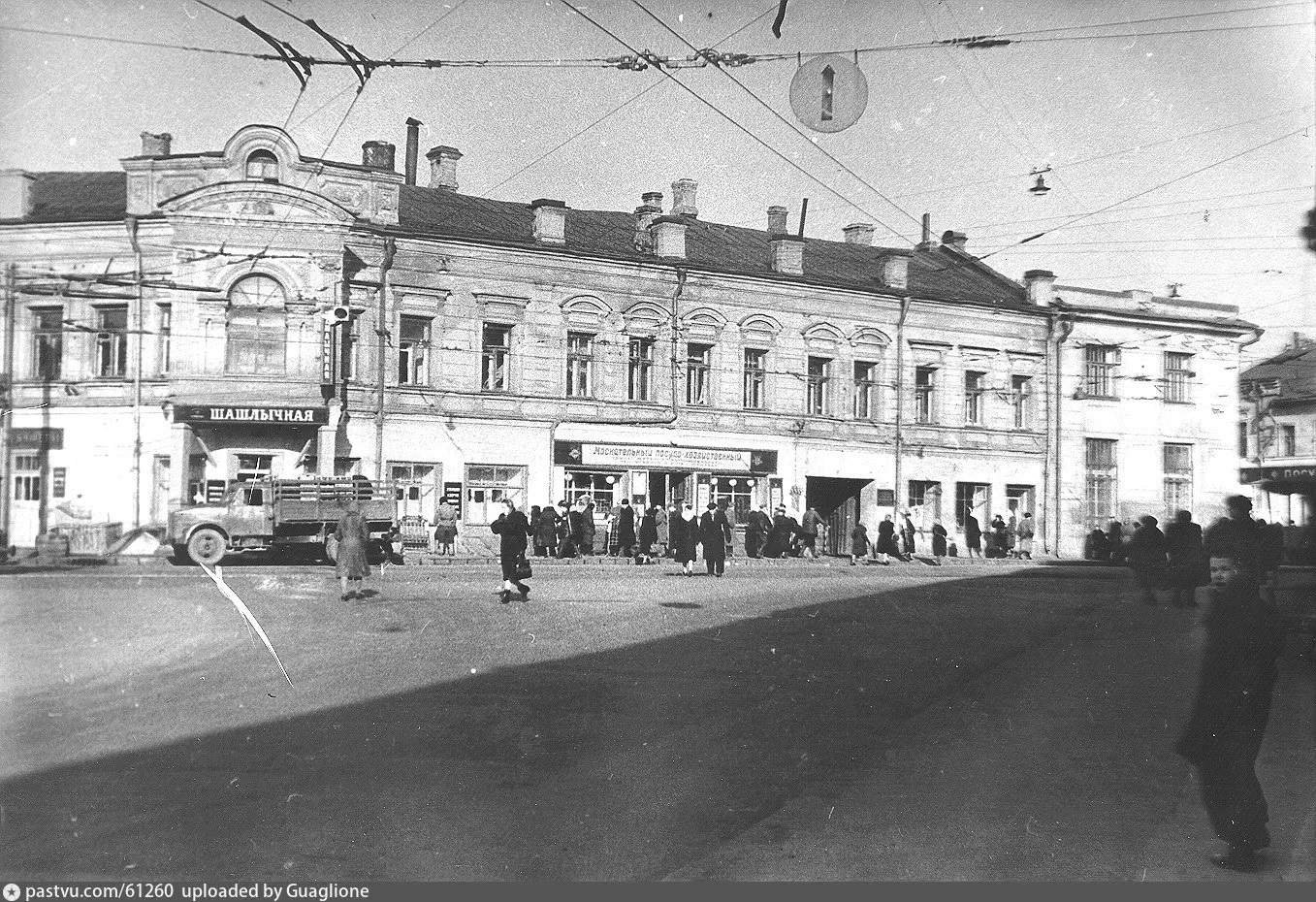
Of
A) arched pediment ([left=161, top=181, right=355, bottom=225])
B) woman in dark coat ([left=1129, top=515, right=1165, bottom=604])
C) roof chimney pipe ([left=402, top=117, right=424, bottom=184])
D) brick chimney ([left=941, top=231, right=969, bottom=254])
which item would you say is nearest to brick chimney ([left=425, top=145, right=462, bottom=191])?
roof chimney pipe ([left=402, top=117, right=424, bottom=184])

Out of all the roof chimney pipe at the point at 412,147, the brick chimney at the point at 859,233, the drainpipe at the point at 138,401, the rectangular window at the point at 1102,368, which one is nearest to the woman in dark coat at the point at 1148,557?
the rectangular window at the point at 1102,368

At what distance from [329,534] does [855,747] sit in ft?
31.5

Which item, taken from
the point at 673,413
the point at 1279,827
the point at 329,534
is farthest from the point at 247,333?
the point at 1279,827

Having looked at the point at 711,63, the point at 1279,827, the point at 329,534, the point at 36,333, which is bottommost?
the point at 1279,827

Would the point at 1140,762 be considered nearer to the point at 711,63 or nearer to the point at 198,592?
the point at 711,63

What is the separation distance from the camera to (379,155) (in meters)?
10.8

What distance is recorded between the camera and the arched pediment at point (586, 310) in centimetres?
1741

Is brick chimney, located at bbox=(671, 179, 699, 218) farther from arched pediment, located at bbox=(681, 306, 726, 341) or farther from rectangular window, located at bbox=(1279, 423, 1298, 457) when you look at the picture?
rectangular window, located at bbox=(1279, 423, 1298, 457)

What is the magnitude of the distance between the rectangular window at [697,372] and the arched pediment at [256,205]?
6.65m

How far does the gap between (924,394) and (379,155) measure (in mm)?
9209

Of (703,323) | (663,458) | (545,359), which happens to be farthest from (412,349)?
(703,323)

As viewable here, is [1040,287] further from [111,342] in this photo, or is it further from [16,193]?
[16,193]

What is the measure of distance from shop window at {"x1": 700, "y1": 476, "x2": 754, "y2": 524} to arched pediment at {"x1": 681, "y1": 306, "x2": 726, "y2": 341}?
10.2 ft

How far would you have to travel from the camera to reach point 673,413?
17766 mm
